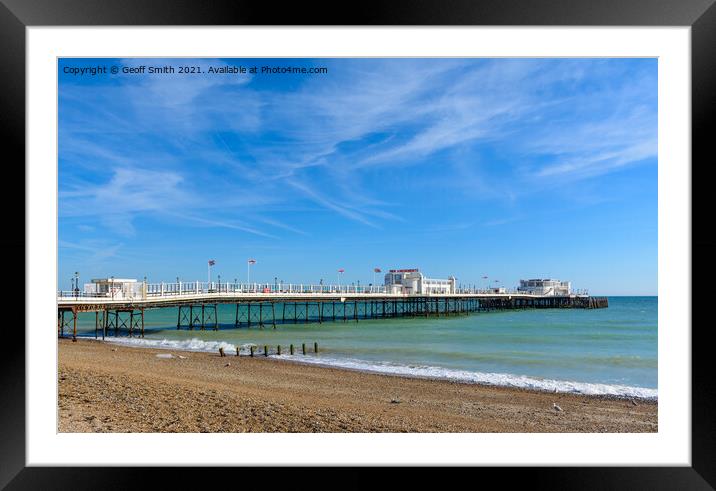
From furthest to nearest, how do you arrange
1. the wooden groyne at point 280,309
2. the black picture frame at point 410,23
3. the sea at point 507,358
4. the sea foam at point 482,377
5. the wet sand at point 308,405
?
1. the wooden groyne at point 280,309
2. the sea at point 507,358
3. the sea foam at point 482,377
4. the wet sand at point 308,405
5. the black picture frame at point 410,23

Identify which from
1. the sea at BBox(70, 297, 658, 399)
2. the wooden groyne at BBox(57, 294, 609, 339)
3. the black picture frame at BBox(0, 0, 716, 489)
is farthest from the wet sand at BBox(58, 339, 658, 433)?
the wooden groyne at BBox(57, 294, 609, 339)

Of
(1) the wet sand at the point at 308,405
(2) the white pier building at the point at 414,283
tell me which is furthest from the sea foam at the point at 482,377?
(2) the white pier building at the point at 414,283

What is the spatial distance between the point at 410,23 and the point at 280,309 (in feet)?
109

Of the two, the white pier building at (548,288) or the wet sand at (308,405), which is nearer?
the wet sand at (308,405)

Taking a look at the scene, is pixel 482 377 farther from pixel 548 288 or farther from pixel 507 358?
pixel 548 288

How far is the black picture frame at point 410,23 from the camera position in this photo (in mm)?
2275

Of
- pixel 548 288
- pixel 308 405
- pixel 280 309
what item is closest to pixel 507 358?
pixel 308 405

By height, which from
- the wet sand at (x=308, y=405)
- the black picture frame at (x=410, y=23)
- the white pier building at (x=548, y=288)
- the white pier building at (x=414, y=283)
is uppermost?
the black picture frame at (x=410, y=23)

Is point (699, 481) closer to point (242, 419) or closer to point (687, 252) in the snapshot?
point (687, 252)

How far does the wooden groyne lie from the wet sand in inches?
215

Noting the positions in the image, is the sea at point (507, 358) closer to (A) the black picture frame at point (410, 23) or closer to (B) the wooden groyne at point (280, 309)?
(B) the wooden groyne at point (280, 309)

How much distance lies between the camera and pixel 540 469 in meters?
2.33

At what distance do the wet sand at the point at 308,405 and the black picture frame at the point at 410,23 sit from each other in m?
0.98

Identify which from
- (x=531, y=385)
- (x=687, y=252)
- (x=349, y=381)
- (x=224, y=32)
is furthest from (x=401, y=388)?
(x=224, y=32)
